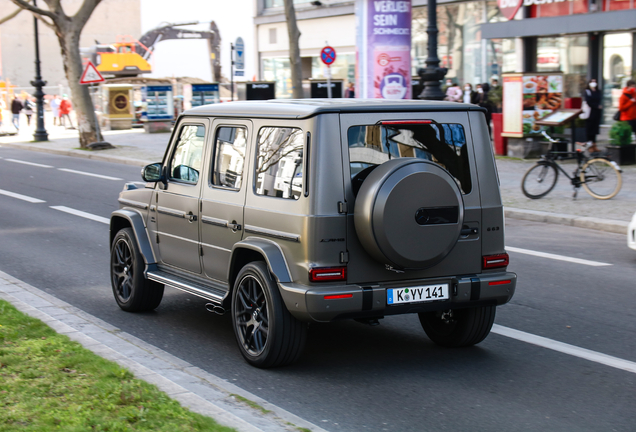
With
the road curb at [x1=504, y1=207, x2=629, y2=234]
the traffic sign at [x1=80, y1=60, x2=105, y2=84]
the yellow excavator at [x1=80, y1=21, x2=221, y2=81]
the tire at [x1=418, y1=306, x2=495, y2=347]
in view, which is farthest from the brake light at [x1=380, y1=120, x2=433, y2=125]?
the yellow excavator at [x1=80, y1=21, x2=221, y2=81]

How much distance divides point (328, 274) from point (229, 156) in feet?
4.56

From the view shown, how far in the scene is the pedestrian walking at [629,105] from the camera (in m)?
19.2

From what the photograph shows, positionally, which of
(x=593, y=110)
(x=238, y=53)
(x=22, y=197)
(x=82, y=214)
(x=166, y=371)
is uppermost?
(x=238, y=53)

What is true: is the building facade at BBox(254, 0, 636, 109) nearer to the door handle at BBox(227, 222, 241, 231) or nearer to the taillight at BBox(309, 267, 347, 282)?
the door handle at BBox(227, 222, 241, 231)

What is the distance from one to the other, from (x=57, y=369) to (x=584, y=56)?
25.1 meters

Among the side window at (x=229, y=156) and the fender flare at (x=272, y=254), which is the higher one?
the side window at (x=229, y=156)

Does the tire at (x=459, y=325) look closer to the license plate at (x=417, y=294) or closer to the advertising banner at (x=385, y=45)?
the license plate at (x=417, y=294)

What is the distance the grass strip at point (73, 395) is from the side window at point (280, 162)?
4.97ft

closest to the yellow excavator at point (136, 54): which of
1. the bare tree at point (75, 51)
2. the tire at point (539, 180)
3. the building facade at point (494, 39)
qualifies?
the building facade at point (494, 39)

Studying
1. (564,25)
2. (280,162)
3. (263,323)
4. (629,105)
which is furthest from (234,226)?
(564,25)

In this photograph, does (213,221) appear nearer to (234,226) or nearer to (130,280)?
(234,226)

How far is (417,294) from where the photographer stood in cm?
520

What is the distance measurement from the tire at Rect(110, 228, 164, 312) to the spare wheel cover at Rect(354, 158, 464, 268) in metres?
2.59

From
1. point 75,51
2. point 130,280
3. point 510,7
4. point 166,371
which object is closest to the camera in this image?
point 166,371
